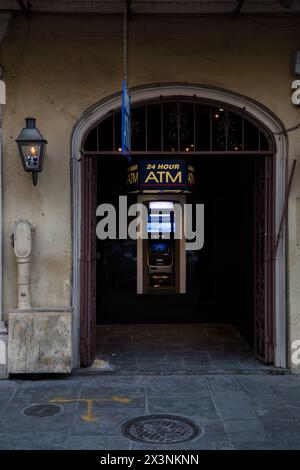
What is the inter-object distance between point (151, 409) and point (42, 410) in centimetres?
126

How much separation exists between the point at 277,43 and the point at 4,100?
13.3 ft

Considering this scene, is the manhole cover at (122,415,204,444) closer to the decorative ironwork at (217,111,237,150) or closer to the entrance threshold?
the entrance threshold

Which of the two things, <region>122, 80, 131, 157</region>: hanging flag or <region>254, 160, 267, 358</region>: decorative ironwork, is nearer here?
<region>122, 80, 131, 157</region>: hanging flag

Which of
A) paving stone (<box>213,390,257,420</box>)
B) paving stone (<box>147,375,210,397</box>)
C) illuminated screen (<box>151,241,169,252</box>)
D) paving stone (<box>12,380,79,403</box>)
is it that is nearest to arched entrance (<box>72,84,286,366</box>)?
paving stone (<box>12,380,79,403</box>)

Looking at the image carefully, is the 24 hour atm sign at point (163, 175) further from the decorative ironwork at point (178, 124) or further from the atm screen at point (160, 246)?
the decorative ironwork at point (178, 124)

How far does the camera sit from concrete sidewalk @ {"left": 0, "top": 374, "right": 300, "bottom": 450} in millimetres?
5191

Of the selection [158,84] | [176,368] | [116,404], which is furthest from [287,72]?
[116,404]

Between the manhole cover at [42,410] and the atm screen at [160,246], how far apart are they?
767 cm

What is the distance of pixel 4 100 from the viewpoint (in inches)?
299

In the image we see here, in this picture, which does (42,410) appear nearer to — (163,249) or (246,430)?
(246,430)

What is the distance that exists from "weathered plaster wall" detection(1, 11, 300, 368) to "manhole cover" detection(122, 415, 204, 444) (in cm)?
248

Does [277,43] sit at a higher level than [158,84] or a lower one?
higher
